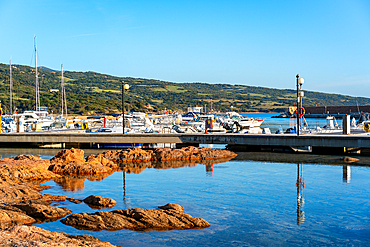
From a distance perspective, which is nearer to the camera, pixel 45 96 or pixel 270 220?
pixel 270 220

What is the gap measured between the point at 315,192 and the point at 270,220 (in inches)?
187

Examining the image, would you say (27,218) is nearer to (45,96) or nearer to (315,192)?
(315,192)

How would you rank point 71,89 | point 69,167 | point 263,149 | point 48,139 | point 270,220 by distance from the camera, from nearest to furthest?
1. point 270,220
2. point 69,167
3. point 263,149
4. point 48,139
5. point 71,89

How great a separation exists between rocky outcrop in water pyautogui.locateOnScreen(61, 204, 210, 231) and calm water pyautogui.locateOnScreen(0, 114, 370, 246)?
321 mm

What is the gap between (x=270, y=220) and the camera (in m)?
11.9

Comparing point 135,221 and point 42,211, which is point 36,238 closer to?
point 135,221

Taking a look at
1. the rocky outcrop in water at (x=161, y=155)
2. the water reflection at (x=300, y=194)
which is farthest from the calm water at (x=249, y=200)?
the rocky outcrop in water at (x=161, y=155)

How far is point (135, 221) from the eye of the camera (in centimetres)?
1108

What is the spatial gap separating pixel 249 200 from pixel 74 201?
21.0 feet

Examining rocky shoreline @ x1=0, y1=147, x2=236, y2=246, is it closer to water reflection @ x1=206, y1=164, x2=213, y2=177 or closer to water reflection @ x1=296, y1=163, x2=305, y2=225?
water reflection @ x1=206, y1=164, x2=213, y2=177

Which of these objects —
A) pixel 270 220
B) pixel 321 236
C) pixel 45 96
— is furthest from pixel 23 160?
pixel 45 96

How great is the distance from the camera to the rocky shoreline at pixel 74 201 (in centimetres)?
855

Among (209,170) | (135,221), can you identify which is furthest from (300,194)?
(135,221)

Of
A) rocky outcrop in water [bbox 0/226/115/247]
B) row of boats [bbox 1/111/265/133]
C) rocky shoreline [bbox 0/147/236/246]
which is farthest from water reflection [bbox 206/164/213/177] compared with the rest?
row of boats [bbox 1/111/265/133]
